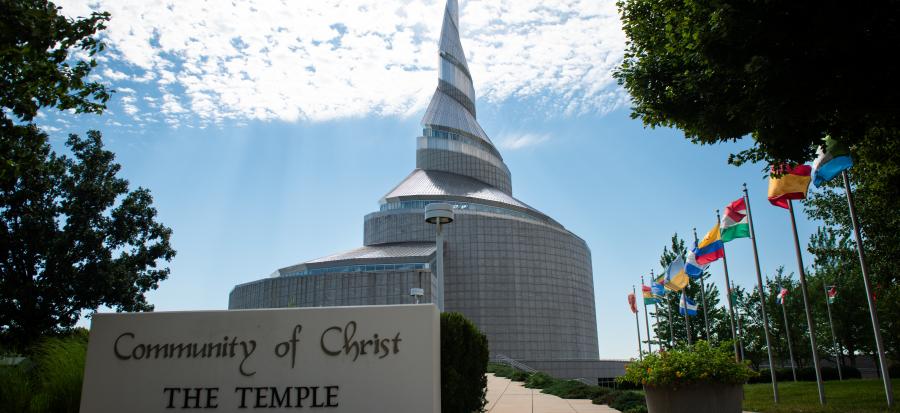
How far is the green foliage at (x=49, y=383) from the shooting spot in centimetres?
956

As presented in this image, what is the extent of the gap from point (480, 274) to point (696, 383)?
167 ft

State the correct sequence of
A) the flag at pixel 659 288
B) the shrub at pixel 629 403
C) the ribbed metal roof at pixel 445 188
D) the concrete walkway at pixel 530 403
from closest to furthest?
the shrub at pixel 629 403
the concrete walkway at pixel 530 403
the flag at pixel 659 288
the ribbed metal roof at pixel 445 188

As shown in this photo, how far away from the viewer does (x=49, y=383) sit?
10.1 m

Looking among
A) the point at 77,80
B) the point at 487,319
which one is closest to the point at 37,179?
the point at 77,80

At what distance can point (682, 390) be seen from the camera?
10.4 meters

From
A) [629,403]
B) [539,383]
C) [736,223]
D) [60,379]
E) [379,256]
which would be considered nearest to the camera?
[60,379]

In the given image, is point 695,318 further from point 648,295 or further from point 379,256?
point 379,256

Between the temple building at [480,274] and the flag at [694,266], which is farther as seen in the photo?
the temple building at [480,274]

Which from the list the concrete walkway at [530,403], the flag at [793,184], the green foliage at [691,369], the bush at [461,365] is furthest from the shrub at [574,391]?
the flag at [793,184]

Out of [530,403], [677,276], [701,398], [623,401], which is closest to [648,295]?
[677,276]

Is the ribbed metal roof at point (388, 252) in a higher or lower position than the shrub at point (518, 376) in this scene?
higher

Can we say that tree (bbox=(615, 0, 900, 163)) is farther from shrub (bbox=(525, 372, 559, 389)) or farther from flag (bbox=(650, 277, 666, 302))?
flag (bbox=(650, 277, 666, 302))

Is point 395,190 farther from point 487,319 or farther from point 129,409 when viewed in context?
point 129,409

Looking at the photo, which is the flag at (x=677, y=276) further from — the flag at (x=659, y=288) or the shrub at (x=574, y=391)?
the shrub at (x=574, y=391)
